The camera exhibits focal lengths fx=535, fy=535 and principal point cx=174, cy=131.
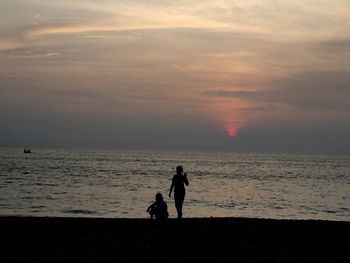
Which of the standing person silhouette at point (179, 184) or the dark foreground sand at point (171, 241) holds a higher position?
the standing person silhouette at point (179, 184)

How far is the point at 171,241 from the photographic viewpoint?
12.8 m

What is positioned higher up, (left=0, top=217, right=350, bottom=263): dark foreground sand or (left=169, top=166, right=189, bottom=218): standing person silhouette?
(left=169, top=166, right=189, bottom=218): standing person silhouette

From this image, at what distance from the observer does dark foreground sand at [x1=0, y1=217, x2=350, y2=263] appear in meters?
11.2

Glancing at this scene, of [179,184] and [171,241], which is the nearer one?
[171,241]

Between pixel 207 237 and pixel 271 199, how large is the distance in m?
31.9

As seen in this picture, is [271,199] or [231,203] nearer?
[231,203]

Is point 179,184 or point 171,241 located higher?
point 179,184

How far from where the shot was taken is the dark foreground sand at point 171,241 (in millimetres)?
11211

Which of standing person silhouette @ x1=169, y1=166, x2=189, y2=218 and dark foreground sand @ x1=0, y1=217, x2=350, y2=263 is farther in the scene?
standing person silhouette @ x1=169, y1=166, x2=189, y2=218

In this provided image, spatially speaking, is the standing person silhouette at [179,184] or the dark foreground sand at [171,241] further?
the standing person silhouette at [179,184]

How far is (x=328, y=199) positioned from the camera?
152 feet

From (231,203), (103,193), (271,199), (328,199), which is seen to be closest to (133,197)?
(103,193)

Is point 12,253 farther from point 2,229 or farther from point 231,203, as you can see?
point 231,203

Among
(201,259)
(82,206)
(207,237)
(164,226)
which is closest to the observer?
(201,259)
